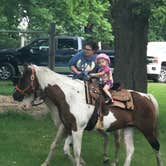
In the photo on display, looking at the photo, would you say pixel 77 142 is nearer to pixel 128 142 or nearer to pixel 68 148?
pixel 68 148

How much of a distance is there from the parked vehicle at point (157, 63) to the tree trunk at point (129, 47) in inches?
684

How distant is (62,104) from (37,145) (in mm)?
2605

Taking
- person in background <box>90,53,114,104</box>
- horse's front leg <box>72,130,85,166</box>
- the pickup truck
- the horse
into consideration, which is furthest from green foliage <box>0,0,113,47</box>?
horse's front leg <box>72,130,85,166</box>

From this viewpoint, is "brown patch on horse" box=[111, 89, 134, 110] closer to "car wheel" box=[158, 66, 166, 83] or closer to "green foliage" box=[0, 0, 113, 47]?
"green foliage" box=[0, 0, 113, 47]

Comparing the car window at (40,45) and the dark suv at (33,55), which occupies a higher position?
the car window at (40,45)

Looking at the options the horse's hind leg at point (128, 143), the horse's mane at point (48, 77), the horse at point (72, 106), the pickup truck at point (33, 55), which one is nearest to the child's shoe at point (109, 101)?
the horse at point (72, 106)

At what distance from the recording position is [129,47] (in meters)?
14.5

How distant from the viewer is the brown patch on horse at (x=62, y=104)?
8891 mm

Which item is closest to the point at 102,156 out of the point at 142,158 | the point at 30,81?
the point at 142,158

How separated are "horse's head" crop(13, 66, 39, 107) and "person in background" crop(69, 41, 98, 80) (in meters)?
0.93

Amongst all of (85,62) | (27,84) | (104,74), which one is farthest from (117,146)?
(27,84)

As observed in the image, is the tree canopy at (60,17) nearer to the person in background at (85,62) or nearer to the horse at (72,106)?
the person in background at (85,62)

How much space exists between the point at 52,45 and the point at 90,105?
7.57 meters

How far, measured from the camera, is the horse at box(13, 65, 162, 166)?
8.92 meters
